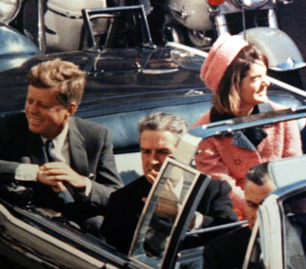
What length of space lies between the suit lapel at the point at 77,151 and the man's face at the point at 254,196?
889mm

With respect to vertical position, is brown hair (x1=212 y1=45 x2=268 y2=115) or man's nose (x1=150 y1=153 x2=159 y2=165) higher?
brown hair (x1=212 y1=45 x2=268 y2=115)

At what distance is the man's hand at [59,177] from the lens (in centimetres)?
415

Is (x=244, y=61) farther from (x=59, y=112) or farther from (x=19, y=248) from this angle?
(x=19, y=248)

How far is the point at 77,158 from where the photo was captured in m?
4.26

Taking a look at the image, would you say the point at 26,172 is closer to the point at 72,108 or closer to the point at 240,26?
the point at 72,108

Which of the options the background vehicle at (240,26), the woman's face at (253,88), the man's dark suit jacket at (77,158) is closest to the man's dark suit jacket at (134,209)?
the man's dark suit jacket at (77,158)

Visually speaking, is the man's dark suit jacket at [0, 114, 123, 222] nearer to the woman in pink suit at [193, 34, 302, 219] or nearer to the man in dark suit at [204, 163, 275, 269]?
the woman in pink suit at [193, 34, 302, 219]

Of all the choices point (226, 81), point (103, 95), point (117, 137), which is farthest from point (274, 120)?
point (103, 95)

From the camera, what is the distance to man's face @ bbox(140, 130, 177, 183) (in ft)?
12.4

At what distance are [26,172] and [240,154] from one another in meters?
0.86

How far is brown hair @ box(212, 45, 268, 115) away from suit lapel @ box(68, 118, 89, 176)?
1.64ft

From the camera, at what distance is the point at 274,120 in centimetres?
370

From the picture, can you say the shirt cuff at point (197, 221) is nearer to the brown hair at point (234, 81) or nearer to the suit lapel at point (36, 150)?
the brown hair at point (234, 81)

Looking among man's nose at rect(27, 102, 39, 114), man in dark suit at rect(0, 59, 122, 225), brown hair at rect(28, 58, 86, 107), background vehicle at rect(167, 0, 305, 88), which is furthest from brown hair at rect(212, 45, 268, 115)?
background vehicle at rect(167, 0, 305, 88)
